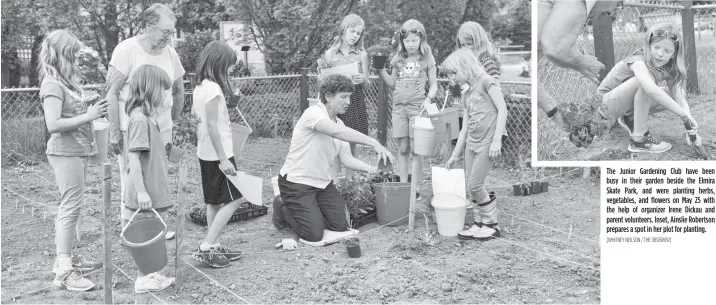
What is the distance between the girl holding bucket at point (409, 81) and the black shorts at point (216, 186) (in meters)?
1.67

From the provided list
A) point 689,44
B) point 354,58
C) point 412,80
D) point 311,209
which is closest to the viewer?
point 689,44

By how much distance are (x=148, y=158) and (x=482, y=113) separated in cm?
209

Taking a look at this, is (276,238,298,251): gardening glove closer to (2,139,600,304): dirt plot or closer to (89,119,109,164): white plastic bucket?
(2,139,600,304): dirt plot

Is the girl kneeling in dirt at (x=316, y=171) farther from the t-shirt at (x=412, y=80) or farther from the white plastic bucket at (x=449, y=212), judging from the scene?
the t-shirt at (x=412, y=80)

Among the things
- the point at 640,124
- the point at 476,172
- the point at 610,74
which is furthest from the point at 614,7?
the point at 476,172

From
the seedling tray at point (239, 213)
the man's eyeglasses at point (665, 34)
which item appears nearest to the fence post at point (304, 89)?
the seedling tray at point (239, 213)

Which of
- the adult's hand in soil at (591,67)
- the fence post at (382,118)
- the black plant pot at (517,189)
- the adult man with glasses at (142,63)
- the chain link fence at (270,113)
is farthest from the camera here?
the fence post at (382,118)

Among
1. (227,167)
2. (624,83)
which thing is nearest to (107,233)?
(227,167)

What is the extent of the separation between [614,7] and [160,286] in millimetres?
2682

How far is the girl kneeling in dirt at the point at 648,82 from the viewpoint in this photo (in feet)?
8.87

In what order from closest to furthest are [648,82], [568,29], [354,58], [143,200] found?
1. [568,29]
2. [648,82]
3. [143,200]
4. [354,58]

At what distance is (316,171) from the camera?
481 cm

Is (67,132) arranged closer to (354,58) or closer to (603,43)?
(354,58)

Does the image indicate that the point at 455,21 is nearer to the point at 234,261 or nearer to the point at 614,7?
the point at 234,261
